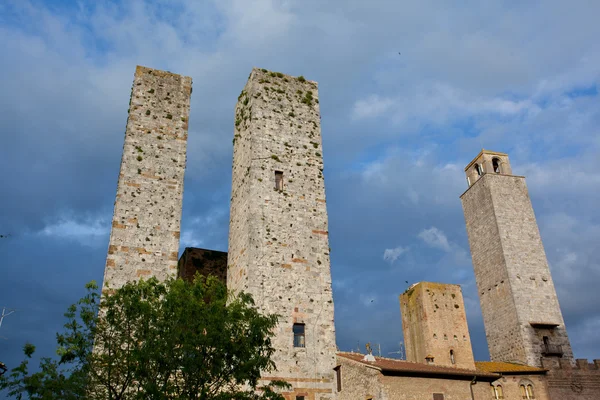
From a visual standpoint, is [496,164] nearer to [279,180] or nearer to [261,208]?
[279,180]

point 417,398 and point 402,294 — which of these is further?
point 402,294

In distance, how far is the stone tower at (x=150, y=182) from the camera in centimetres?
2084

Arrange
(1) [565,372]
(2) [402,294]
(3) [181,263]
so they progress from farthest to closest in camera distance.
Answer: (2) [402,294]
(1) [565,372]
(3) [181,263]

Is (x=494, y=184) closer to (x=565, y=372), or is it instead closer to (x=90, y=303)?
(x=565, y=372)

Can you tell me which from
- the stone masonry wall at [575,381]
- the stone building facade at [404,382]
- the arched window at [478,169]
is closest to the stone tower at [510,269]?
the arched window at [478,169]

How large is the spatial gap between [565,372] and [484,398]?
1573 cm

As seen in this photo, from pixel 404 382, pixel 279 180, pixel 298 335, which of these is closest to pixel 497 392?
pixel 404 382

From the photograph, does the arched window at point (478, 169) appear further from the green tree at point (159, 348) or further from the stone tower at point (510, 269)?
the green tree at point (159, 348)

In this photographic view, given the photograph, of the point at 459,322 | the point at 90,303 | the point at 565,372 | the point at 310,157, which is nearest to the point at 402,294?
the point at 459,322

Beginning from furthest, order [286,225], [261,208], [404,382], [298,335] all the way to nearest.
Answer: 1. [404,382]
2. [286,225]
3. [261,208]
4. [298,335]

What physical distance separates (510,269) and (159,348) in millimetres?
35911

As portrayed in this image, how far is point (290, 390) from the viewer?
2008cm

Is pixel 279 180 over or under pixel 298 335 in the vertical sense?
over

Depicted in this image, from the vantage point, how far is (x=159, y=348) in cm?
1414
